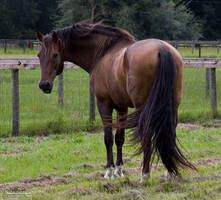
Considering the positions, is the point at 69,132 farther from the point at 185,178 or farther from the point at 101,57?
the point at 185,178

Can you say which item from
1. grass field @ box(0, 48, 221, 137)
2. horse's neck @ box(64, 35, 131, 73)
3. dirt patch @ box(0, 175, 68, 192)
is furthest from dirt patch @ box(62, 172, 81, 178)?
grass field @ box(0, 48, 221, 137)

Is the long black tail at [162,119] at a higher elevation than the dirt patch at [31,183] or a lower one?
higher

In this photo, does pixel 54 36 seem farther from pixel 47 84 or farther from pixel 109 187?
pixel 109 187

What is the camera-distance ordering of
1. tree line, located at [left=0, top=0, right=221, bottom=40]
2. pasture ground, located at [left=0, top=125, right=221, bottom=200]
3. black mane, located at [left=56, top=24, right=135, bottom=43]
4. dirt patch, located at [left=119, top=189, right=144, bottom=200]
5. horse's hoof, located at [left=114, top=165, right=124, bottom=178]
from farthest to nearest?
1. tree line, located at [left=0, top=0, right=221, bottom=40]
2. black mane, located at [left=56, top=24, right=135, bottom=43]
3. horse's hoof, located at [left=114, top=165, right=124, bottom=178]
4. pasture ground, located at [left=0, top=125, right=221, bottom=200]
5. dirt patch, located at [left=119, top=189, right=144, bottom=200]

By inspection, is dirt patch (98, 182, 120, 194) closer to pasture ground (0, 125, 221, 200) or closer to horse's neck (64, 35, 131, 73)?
pasture ground (0, 125, 221, 200)

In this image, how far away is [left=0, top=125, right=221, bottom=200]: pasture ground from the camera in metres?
5.41

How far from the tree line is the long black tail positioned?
30.5 metres

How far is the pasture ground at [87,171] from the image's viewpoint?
541cm

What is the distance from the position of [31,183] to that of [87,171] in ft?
3.34

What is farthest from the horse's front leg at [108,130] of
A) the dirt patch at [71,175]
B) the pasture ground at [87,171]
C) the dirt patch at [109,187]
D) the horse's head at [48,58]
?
the dirt patch at [109,187]

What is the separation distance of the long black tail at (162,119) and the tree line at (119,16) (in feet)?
100

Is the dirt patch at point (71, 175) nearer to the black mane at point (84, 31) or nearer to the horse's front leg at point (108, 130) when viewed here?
the horse's front leg at point (108, 130)

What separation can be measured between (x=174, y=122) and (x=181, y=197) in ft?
3.64

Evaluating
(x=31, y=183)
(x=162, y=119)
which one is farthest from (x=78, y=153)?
(x=162, y=119)
